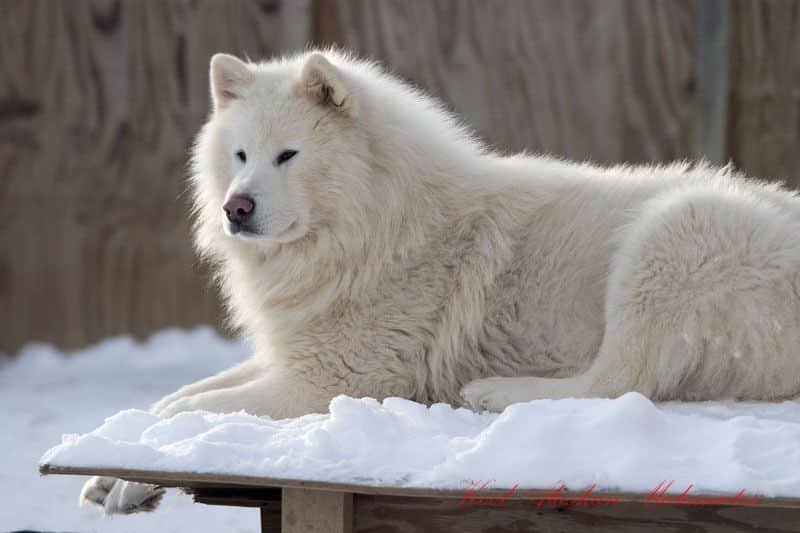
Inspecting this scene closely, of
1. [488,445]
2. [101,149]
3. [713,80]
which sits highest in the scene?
[713,80]

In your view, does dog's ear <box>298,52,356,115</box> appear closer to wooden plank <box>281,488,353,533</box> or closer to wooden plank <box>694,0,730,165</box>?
wooden plank <box>281,488,353,533</box>

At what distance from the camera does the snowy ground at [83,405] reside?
4.81 m

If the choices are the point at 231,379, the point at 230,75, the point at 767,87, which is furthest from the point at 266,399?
the point at 767,87

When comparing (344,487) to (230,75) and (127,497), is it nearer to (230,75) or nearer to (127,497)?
(127,497)

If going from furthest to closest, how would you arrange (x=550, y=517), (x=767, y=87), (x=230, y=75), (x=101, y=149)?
1. (x=101, y=149)
2. (x=767, y=87)
3. (x=230, y=75)
4. (x=550, y=517)

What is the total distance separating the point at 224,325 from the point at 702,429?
4.50 m

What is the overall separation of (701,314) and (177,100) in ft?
14.2

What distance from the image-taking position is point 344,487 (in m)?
2.84

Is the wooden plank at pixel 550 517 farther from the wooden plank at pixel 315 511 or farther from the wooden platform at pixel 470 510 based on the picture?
the wooden plank at pixel 315 511

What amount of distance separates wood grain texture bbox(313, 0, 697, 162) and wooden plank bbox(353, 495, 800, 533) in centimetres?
408

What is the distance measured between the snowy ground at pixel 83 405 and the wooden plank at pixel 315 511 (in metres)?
1.87

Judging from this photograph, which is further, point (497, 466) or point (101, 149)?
point (101, 149)

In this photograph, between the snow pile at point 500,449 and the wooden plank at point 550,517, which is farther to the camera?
the wooden plank at point 550,517

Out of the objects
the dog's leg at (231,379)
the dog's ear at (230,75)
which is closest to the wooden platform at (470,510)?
the dog's leg at (231,379)
